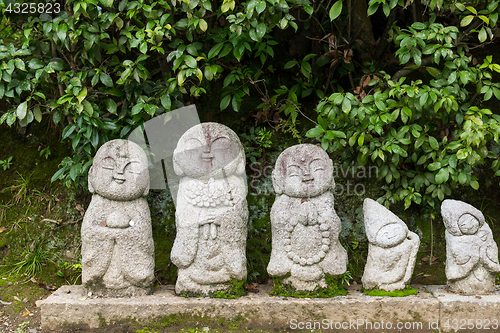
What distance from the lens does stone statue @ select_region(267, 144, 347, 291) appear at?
3.78 metres

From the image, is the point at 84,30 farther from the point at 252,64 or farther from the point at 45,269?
the point at 45,269

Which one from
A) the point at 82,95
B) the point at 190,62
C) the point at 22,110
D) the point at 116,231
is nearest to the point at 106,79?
the point at 82,95

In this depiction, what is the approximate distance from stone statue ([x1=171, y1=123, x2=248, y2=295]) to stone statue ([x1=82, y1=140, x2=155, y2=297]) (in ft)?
1.04

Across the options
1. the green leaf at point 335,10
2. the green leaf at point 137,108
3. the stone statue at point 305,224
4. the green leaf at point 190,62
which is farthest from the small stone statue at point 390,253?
the green leaf at point 137,108

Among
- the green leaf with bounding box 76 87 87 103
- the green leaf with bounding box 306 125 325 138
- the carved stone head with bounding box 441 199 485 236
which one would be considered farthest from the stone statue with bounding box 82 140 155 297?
the carved stone head with bounding box 441 199 485 236

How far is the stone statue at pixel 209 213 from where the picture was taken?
3.82m

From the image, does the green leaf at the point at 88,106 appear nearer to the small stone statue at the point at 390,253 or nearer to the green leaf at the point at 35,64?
the green leaf at the point at 35,64

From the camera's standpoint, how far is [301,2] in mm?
3797

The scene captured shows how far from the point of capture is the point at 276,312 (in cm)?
370

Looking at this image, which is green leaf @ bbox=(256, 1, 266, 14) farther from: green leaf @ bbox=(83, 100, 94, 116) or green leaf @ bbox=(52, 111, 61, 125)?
green leaf @ bbox=(52, 111, 61, 125)

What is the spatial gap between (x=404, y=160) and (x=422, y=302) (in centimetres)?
153

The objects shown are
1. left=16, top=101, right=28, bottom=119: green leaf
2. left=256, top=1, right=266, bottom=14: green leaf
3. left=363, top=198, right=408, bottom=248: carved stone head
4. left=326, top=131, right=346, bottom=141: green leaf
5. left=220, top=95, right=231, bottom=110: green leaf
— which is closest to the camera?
left=256, top=1, right=266, bottom=14: green leaf

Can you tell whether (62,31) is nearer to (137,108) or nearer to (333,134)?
(137,108)

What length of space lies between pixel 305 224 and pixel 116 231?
1.62 m
